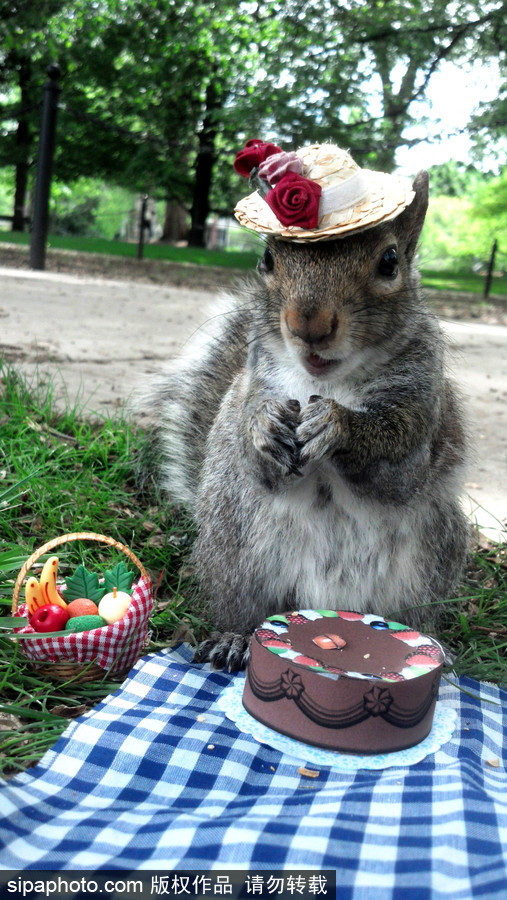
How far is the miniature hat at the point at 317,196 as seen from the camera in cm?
137

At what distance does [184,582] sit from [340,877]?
3.63ft

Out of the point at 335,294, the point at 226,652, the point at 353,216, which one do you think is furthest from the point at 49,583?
the point at 353,216

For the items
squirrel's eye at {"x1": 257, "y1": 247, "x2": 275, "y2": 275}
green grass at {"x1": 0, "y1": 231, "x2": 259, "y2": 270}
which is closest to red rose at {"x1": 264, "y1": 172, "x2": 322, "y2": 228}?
squirrel's eye at {"x1": 257, "y1": 247, "x2": 275, "y2": 275}

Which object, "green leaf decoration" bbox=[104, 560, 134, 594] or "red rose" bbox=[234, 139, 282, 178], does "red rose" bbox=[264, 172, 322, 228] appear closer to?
"red rose" bbox=[234, 139, 282, 178]

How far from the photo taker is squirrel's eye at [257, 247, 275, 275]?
1.52 metres

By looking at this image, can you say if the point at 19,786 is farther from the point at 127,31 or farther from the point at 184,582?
the point at 127,31

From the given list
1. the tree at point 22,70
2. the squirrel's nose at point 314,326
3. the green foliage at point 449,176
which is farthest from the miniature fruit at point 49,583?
the tree at point 22,70

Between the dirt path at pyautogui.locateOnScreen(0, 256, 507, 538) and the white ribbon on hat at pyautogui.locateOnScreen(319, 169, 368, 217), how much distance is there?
0.47m

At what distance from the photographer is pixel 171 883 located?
0.96 m

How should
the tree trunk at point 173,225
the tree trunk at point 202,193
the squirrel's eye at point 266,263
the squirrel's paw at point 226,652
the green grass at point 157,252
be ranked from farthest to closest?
1. the tree trunk at point 173,225
2. the tree trunk at point 202,193
3. the green grass at point 157,252
4. the squirrel's paw at point 226,652
5. the squirrel's eye at point 266,263

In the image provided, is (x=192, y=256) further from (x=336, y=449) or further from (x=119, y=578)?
(x=336, y=449)

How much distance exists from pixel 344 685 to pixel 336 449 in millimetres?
384

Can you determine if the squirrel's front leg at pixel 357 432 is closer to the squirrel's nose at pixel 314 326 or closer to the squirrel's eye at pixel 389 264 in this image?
Answer: the squirrel's nose at pixel 314 326

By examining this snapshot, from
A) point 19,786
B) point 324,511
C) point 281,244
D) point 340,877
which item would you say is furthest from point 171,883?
point 281,244
